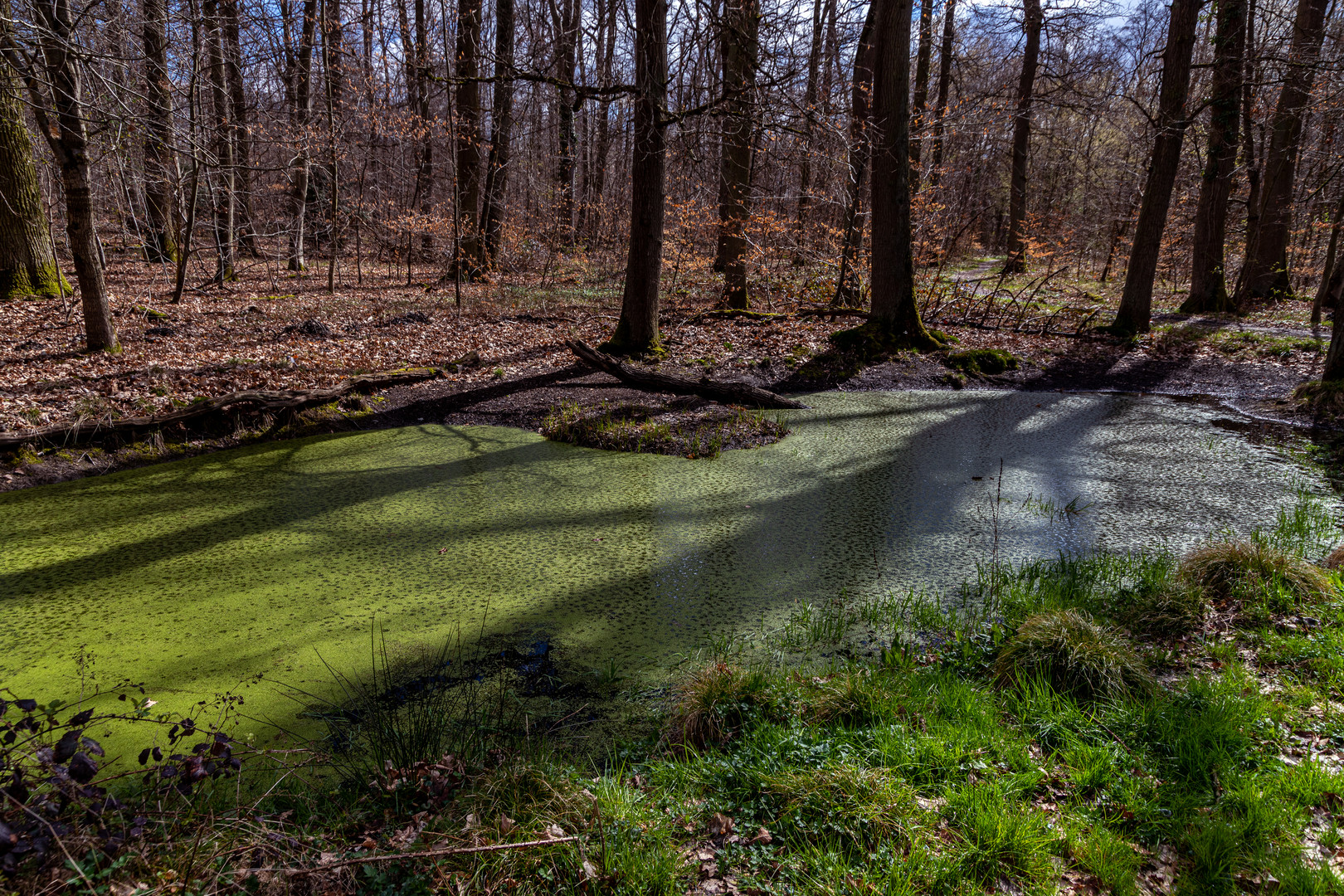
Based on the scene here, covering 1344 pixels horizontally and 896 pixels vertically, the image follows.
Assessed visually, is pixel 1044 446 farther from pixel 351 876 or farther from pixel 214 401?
pixel 214 401

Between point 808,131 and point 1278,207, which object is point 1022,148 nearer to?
point 1278,207

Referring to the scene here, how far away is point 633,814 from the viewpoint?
1.82 meters

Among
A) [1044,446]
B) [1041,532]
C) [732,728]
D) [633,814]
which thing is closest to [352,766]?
[633,814]

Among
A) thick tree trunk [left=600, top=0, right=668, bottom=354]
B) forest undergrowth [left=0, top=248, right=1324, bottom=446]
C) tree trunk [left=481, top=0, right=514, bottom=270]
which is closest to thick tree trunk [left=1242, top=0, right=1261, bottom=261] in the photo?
forest undergrowth [left=0, top=248, right=1324, bottom=446]


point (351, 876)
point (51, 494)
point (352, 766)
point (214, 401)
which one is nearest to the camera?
point (351, 876)

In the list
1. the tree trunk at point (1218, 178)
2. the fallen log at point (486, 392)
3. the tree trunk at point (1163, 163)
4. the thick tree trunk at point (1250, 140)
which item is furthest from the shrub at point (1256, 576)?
the thick tree trunk at point (1250, 140)

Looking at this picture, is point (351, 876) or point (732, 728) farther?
point (732, 728)

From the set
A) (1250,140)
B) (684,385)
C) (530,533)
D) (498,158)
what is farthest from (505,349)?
(1250,140)

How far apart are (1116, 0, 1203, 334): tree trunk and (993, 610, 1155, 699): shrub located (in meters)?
→ 8.19

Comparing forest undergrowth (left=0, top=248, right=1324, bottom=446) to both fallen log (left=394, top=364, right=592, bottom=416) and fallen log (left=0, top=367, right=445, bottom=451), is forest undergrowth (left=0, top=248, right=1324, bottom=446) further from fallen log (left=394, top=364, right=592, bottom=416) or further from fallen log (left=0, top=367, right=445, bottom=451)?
fallen log (left=394, top=364, right=592, bottom=416)

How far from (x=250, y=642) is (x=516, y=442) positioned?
3.18m

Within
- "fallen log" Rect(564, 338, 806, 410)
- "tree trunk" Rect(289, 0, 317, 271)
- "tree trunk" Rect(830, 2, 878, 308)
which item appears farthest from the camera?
"tree trunk" Rect(289, 0, 317, 271)

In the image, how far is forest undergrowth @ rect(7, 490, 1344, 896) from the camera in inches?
62.8

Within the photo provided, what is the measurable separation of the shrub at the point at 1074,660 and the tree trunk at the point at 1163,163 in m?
8.19
